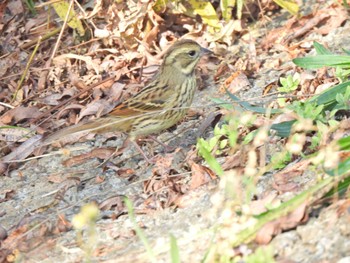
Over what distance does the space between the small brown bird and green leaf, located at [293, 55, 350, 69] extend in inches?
39.8

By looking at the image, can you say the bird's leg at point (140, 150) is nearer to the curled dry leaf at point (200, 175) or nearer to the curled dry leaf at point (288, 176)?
the curled dry leaf at point (200, 175)

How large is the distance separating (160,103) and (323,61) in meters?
1.32

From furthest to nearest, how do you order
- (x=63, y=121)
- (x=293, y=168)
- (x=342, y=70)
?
1. (x=63, y=121)
2. (x=342, y=70)
3. (x=293, y=168)

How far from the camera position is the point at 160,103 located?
262 inches

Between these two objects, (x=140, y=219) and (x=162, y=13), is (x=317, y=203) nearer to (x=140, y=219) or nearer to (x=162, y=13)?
(x=140, y=219)

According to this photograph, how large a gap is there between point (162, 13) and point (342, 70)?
2446 millimetres

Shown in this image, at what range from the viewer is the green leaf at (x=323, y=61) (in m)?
6.13

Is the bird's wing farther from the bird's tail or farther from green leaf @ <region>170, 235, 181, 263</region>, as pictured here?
green leaf @ <region>170, 235, 181, 263</region>

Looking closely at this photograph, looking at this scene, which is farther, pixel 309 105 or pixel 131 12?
pixel 131 12

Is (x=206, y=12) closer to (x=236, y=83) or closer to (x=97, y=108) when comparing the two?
(x=236, y=83)

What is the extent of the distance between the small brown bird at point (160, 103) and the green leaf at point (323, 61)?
1010 millimetres

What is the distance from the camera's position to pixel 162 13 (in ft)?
26.7

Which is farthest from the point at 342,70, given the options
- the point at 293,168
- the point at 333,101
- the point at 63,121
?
the point at 63,121

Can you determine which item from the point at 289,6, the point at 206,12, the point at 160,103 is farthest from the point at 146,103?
the point at 289,6
